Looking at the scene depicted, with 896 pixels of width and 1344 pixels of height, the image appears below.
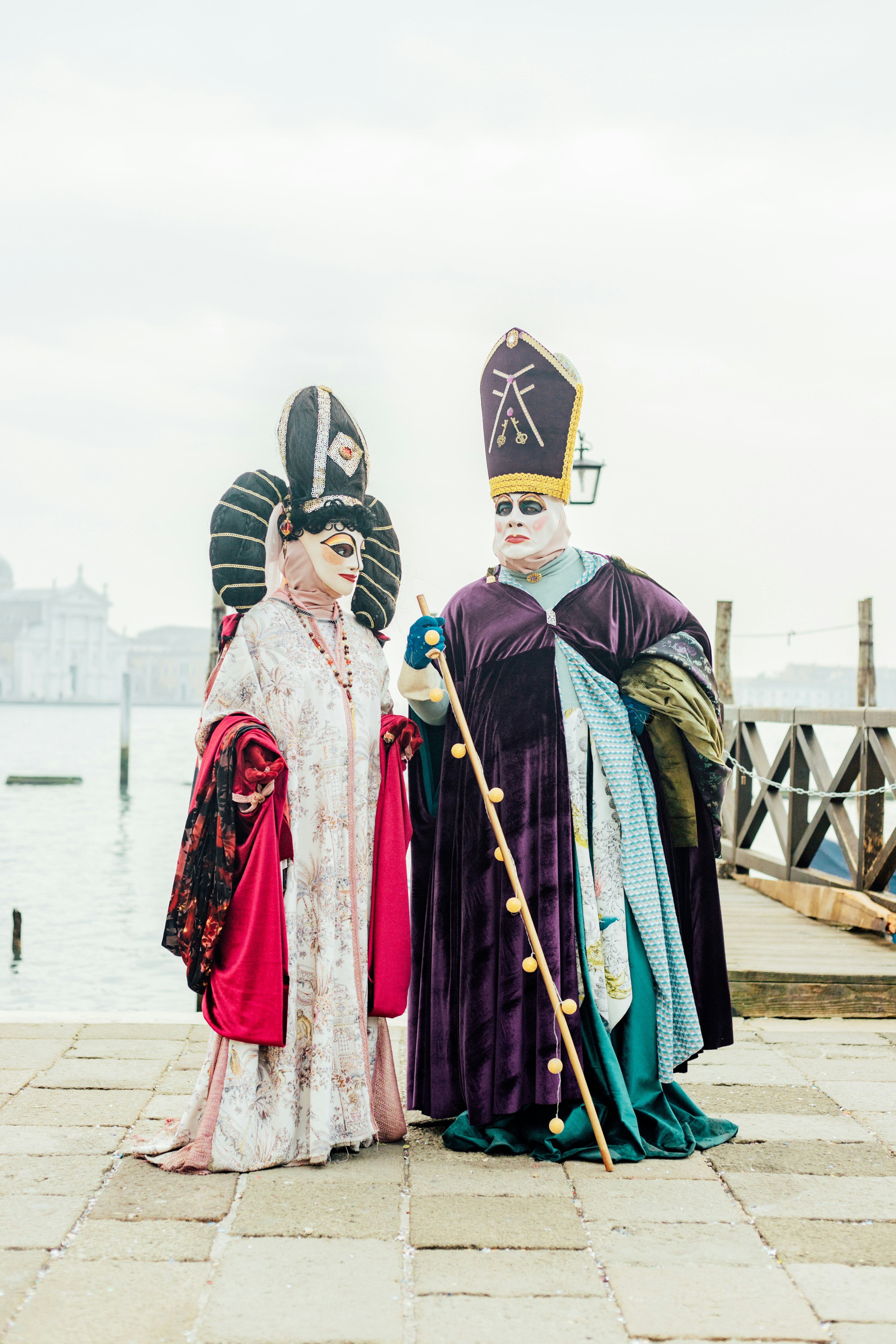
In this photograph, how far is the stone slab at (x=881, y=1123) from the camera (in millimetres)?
3230

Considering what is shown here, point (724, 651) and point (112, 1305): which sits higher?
point (724, 651)

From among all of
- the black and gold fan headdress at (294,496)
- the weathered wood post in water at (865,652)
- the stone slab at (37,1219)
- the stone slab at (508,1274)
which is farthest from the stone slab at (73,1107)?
the weathered wood post in water at (865,652)

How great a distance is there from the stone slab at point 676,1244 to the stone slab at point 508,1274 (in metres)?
0.07

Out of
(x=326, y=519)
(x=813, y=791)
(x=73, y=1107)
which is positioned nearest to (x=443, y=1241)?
(x=73, y=1107)

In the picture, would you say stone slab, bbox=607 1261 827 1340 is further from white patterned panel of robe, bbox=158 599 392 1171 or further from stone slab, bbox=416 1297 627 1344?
white patterned panel of robe, bbox=158 599 392 1171

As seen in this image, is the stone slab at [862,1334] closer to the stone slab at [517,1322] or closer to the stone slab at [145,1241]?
the stone slab at [517,1322]

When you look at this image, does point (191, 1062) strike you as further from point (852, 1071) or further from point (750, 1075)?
point (852, 1071)

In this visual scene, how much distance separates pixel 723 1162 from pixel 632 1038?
14.7 inches

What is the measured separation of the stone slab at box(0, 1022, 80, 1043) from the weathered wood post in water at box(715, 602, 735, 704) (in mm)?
6479

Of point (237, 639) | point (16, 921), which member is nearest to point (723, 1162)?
point (237, 639)

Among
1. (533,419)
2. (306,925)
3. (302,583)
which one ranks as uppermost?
(533,419)

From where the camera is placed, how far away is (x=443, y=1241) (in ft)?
8.21

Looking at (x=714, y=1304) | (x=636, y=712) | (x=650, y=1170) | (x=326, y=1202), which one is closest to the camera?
(x=714, y=1304)

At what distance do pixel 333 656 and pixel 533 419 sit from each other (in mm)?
874
